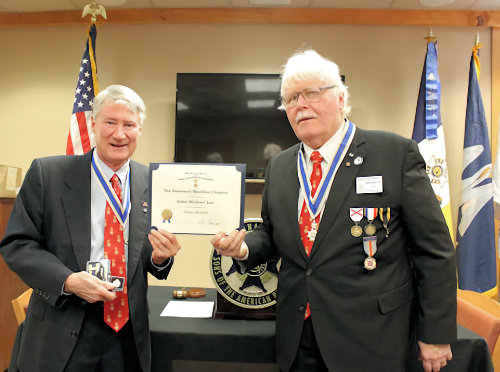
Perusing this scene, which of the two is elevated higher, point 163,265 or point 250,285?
point 163,265

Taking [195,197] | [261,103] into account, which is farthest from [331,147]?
[261,103]

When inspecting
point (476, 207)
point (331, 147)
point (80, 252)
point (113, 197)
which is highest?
point (331, 147)

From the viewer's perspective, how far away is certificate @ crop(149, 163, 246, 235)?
135 centimetres

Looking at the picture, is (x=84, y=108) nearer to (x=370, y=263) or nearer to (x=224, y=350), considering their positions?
(x=224, y=350)

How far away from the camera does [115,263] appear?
1.39 m

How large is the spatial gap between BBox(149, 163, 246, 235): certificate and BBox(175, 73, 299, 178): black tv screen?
102 inches

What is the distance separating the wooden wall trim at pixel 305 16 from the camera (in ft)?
13.0

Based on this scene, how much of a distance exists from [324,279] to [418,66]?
364 centimetres

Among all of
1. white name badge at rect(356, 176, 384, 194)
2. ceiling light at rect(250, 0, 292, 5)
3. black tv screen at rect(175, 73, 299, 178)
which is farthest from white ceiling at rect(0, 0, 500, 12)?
white name badge at rect(356, 176, 384, 194)

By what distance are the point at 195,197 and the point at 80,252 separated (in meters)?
0.49

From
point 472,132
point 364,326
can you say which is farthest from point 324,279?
point 472,132

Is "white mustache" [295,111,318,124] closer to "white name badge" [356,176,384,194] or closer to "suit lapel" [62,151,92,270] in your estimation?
"white name badge" [356,176,384,194]

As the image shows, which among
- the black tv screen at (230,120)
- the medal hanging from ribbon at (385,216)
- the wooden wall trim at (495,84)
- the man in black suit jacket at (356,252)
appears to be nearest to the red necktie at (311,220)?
the man in black suit jacket at (356,252)

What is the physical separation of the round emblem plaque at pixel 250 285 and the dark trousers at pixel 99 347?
483 millimetres
